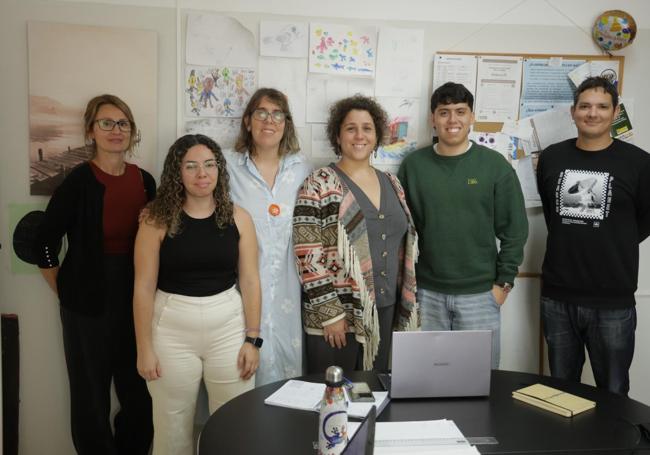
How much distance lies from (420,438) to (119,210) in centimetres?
159

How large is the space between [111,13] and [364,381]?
78.6 inches

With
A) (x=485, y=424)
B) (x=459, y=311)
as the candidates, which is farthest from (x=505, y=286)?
(x=485, y=424)

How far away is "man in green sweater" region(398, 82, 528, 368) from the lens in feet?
8.05

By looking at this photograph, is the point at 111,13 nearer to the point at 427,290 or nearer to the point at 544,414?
the point at 427,290

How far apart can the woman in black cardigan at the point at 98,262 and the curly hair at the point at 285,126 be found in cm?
47

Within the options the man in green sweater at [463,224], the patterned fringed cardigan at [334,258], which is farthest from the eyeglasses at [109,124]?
the man in green sweater at [463,224]

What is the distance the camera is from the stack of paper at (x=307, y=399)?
4.99 feet

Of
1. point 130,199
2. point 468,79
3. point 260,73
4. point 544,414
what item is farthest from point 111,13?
point 544,414

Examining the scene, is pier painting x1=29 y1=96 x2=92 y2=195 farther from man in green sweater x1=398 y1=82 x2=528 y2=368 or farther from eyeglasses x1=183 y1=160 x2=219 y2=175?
man in green sweater x1=398 y1=82 x2=528 y2=368

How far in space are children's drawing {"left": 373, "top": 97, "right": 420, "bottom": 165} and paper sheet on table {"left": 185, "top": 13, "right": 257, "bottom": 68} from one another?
68 cm

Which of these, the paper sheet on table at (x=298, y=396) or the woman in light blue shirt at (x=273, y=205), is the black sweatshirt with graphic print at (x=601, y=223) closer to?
the woman in light blue shirt at (x=273, y=205)

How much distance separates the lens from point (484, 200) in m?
2.47

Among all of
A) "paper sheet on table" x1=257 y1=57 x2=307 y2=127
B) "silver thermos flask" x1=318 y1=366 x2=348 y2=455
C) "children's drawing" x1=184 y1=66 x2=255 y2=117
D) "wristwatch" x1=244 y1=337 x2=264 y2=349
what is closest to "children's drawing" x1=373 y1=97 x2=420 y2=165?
"paper sheet on table" x1=257 y1=57 x2=307 y2=127

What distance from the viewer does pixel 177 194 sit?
2139 millimetres
